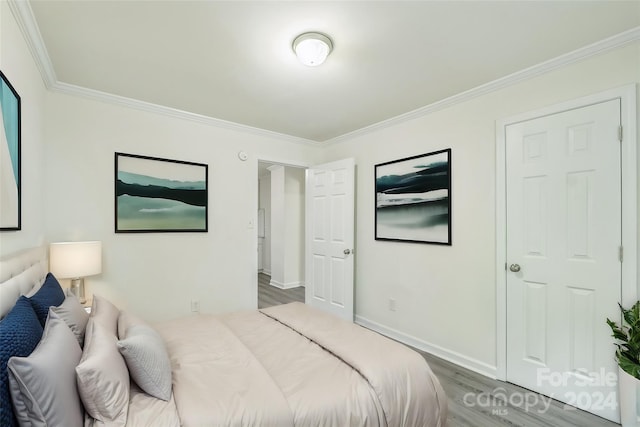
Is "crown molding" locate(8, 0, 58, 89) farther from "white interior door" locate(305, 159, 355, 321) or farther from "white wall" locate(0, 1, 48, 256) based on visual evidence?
Result: "white interior door" locate(305, 159, 355, 321)

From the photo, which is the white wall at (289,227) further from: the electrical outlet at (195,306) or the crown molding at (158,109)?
the electrical outlet at (195,306)

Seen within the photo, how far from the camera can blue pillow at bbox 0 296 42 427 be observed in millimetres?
874

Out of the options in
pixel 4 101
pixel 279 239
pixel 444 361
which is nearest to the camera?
pixel 4 101

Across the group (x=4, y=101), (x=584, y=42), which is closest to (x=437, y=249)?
(x=584, y=42)

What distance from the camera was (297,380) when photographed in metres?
1.47

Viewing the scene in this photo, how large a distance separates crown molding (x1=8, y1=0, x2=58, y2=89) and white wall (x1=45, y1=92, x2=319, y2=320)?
1.13ft

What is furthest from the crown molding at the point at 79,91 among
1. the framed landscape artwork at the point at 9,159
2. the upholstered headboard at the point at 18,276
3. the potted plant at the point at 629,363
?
the potted plant at the point at 629,363

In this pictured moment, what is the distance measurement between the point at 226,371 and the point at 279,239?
15.2ft

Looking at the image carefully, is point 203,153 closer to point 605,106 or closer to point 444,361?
point 444,361

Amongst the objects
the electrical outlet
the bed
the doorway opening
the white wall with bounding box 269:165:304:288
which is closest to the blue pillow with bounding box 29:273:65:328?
the bed

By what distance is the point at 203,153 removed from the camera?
336 cm

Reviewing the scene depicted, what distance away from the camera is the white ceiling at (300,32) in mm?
1662

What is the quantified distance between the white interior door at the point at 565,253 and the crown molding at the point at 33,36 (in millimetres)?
3273

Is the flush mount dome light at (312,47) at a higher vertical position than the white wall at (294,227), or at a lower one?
higher
